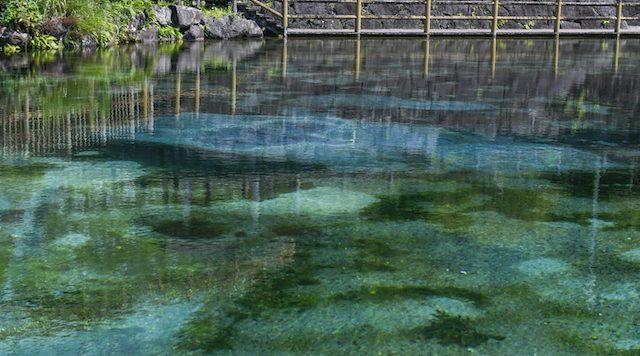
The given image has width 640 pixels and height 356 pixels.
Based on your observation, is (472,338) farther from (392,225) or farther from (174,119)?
(174,119)

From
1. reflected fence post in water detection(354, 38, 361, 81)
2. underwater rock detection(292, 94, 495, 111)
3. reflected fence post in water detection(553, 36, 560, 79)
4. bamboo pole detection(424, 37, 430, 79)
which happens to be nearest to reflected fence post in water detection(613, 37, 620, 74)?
reflected fence post in water detection(553, 36, 560, 79)

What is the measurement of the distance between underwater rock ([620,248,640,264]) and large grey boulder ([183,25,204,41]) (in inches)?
706

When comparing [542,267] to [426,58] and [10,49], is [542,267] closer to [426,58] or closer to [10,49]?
[426,58]

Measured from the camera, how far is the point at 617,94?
11.4m

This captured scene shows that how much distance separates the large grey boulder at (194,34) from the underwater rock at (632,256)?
17934mm

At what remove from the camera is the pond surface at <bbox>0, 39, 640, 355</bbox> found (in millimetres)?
3555

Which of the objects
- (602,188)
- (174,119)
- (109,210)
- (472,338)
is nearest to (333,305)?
(472,338)

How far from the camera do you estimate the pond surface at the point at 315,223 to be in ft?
11.7

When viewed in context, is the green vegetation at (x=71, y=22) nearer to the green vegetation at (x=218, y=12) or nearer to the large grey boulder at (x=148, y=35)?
the large grey boulder at (x=148, y=35)

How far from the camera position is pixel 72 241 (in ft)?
15.2

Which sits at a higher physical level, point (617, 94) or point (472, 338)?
point (617, 94)

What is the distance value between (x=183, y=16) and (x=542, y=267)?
61.0 feet

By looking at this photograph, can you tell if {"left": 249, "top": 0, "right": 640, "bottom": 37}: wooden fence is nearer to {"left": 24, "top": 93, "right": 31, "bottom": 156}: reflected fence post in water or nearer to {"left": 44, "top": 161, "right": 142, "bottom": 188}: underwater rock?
{"left": 24, "top": 93, "right": 31, "bottom": 156}: reflected fence post in water

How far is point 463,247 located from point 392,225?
0.51 meters
